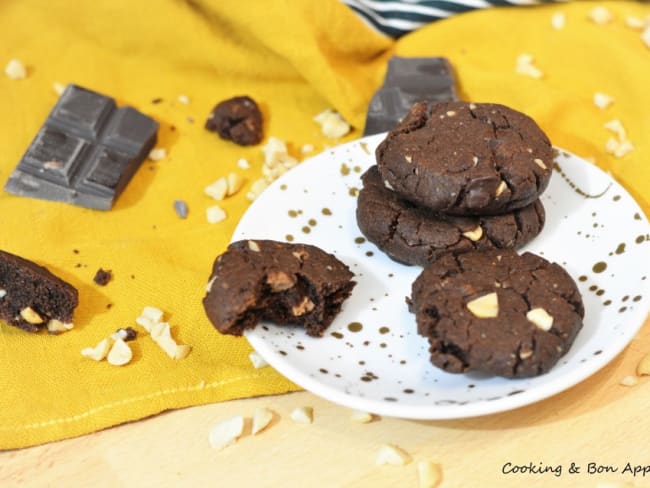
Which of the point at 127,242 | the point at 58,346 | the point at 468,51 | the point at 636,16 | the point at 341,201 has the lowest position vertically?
the point at 58,346

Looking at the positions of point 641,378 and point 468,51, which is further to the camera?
point 468,51

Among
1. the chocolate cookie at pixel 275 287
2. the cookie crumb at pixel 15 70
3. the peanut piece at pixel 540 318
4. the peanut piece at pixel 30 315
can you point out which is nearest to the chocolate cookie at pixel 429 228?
the chocolate cookie at pixel 275 287

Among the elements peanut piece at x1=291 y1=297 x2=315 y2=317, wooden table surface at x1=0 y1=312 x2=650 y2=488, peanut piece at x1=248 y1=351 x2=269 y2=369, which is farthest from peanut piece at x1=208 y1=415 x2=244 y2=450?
peanut piece at x1=291 y1=297 x2=315 y2=317

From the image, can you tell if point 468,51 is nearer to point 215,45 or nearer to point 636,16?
point 636,16

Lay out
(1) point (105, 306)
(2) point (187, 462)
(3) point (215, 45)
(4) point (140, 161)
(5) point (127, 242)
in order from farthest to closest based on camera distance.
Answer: (3) point (215, 45) < (4) point (140, 161) < (5) point (127, 242) < (1) point (105, 306) < (2) point (187, 462)

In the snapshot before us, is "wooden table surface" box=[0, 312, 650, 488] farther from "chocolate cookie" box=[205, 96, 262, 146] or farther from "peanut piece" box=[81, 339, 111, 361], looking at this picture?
"chocolate cookie" box=[205, 96, 262, 146]

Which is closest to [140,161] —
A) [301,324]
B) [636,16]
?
[301,324]
